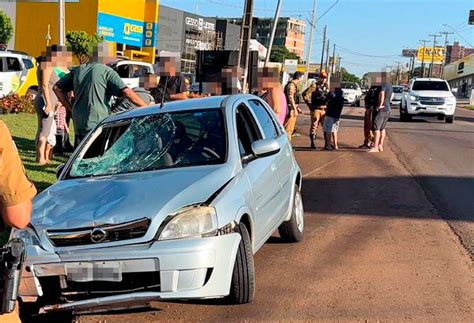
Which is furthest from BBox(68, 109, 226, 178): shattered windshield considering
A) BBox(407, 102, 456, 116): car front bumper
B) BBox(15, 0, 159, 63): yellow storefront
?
BBox(15, 0, 159, 63): yellow storefront

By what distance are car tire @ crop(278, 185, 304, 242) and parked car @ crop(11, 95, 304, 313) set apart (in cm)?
Answer: 72

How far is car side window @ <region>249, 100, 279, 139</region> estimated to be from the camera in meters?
6.22

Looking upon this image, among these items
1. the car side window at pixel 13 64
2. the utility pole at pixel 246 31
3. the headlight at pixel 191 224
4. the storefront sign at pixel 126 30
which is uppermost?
the storefront sign at pixel 126 30

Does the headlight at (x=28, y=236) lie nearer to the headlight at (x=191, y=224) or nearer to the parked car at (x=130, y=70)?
the headlight at (x=191, y=224)

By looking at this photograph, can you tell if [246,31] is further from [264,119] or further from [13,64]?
[264,119]

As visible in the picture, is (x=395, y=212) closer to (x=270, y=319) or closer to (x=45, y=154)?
→ (x=270, y=319)

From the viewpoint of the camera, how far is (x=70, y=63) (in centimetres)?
880

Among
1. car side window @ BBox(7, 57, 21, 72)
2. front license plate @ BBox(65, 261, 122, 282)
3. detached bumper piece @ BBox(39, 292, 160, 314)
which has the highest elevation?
car side window @ BBox(7, 57, 21, 72)

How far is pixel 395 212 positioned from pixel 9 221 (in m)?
6.55

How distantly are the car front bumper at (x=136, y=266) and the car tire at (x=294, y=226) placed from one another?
239cm

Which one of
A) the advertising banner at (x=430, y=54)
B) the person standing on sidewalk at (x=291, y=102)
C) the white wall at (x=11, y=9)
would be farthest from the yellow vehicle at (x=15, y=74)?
the advertising banner at (x=430, y=54)

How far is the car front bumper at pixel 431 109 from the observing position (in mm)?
24750

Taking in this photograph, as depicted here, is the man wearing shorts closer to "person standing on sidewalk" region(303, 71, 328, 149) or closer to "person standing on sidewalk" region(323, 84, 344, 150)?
"person standing on sidewalk" region(323, 84, 344, 150)

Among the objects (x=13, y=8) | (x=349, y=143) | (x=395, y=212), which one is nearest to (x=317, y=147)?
(x=349, y=143)
